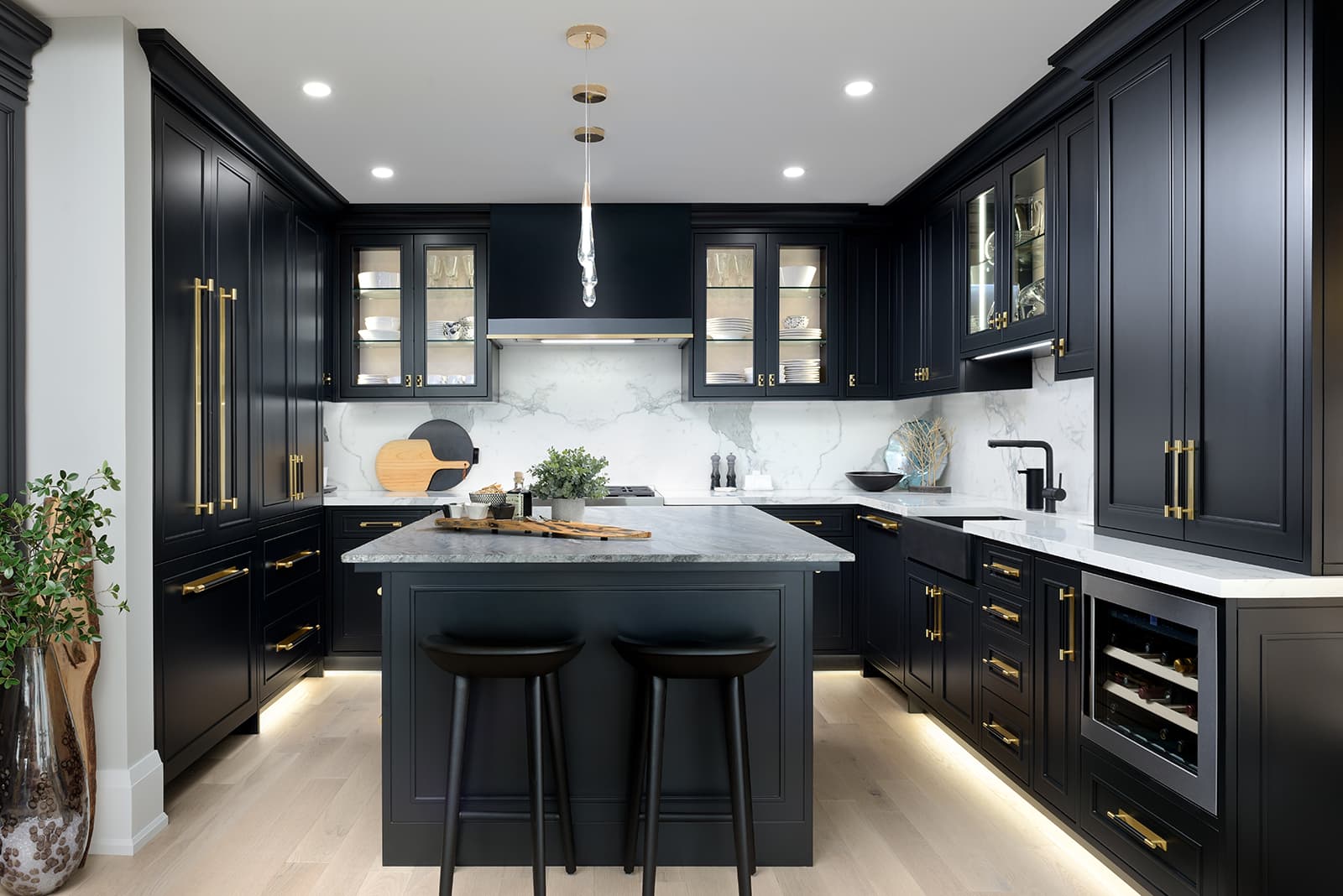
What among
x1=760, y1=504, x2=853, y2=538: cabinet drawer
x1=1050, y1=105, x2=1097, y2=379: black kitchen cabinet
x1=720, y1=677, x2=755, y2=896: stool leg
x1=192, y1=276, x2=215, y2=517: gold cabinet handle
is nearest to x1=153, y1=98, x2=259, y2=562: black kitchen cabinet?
x1=192, y1=276, x2=215, y2=517: gold cabinet handle

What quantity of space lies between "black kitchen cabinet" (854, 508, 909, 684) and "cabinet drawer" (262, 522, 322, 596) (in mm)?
2863

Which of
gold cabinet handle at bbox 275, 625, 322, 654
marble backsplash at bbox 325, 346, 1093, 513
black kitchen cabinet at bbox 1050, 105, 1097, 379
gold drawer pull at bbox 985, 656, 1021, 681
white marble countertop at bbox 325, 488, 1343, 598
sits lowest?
gold cabinet handle at bbox 275, 625, 322, 654

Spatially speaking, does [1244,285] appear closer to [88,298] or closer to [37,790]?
[88,298]

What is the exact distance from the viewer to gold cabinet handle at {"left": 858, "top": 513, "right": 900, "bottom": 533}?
4.05m

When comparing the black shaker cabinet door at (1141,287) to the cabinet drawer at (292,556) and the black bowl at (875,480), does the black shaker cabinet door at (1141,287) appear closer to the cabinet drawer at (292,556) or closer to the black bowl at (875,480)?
the black bowl at (875,480)

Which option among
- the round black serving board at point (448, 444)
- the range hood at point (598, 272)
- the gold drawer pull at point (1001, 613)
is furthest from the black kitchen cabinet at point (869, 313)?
the round black serving board at point (448, 444)

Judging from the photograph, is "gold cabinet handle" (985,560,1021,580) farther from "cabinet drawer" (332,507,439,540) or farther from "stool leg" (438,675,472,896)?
"cabinet drawer" (332,507,439,540)

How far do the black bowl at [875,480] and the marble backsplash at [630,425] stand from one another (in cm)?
53

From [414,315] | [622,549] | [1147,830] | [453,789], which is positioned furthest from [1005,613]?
[414,315]

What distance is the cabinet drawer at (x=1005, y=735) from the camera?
2828mm

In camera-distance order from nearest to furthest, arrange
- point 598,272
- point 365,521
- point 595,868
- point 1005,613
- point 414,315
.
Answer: point 595,868 → point 1005,613 → point 365,521 → point 598,272 → point 414,315

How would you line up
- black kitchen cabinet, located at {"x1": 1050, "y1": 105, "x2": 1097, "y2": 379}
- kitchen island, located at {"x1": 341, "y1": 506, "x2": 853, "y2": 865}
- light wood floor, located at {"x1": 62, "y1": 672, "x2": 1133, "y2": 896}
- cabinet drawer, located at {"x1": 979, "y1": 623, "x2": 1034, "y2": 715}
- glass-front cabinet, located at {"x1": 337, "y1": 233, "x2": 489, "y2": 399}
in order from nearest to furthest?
light wood floor, located at {"x1": 62, "y1": 672, "x2": 1133, "y2": 896} < kitchen island, located at {"x1": 341, "y1": 506, "x2": 853, "y2": 865} < cabinet drawer, located at {"x1": 979, "y1": 623, "x2": 1034, "y2": 715} < black kitchen cabinet, located at {"x1": 1050, "y1": 105, "x2": 1097, "y2": 379} < glass-front cabinet, located at {"x1": 337, "y1": 233, "x2": 489, "y2": 399}

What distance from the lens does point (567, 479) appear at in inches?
118

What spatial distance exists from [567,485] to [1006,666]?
5.50 ft
